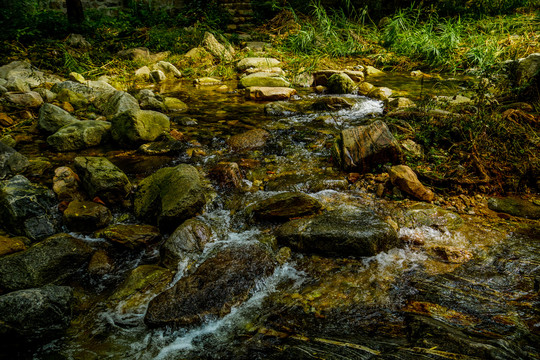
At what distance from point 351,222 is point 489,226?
112 cm

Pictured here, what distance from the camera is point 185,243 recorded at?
231 cm

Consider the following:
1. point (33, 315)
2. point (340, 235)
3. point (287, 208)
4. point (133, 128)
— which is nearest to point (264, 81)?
point (133, 128)

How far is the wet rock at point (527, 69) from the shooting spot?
359 centimetres

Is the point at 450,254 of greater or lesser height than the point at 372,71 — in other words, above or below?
below

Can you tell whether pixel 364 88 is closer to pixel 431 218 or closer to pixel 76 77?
pixel 431 218

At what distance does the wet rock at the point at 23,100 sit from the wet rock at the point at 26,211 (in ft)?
8.99

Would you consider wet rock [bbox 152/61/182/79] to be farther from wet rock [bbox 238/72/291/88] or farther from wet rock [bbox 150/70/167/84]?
wet rock [bbox 238/72/291/88]

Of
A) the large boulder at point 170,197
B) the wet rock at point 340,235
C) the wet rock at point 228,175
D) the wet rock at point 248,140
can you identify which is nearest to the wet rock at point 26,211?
the large boulder at point 170,197

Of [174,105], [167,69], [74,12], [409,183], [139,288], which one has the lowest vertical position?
[139,288]

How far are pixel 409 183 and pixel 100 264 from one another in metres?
2.65

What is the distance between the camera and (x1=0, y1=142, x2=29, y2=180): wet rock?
119 inches

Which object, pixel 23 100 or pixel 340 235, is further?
pixel 23 100

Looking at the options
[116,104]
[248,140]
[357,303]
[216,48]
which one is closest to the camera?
[357,303]

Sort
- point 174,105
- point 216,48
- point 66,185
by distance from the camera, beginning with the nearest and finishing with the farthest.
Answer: point 66,185 → point 174,105 → point 216,48
